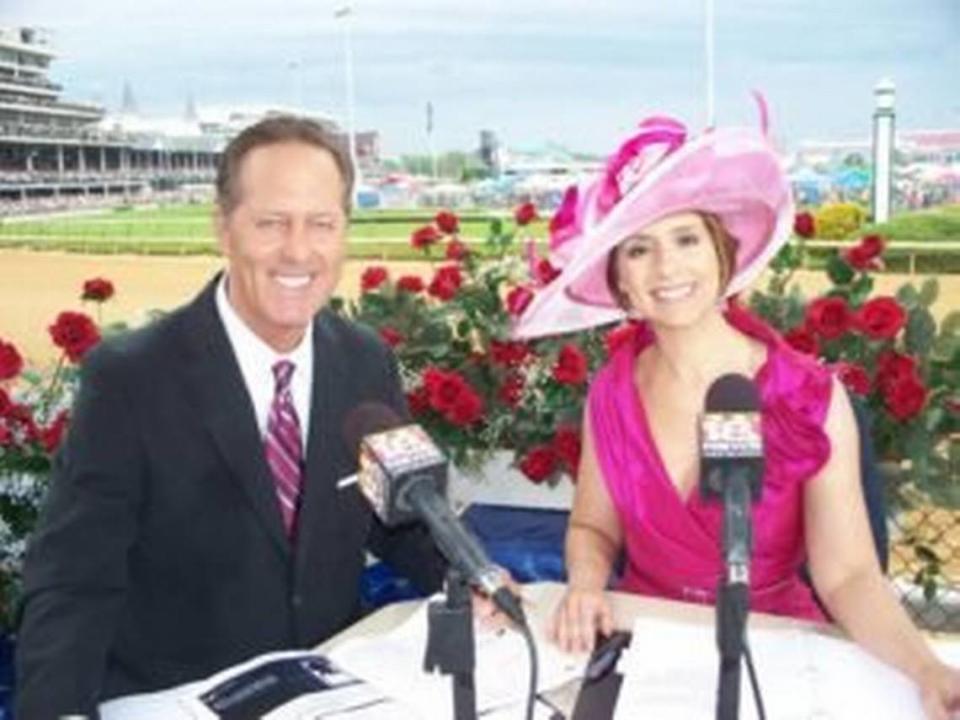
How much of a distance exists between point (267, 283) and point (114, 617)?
45 centimetres

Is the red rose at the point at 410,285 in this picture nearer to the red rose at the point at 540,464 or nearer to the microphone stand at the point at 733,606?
the red rose at the point at 540,464

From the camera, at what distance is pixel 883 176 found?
4750 mm

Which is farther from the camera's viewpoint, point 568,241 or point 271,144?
point 568,241

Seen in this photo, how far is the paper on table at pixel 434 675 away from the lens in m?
1.28

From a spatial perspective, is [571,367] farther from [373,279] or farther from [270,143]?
[270,143]

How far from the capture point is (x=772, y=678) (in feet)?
4.15

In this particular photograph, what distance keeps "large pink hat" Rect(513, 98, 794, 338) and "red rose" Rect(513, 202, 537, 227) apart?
4.22 feet

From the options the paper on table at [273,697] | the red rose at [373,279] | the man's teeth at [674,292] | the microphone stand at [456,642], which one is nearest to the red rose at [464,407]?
the red rose at [373,279]

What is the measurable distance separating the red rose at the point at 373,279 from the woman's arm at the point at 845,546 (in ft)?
4.79

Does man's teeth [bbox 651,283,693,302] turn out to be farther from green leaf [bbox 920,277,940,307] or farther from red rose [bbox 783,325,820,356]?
green leaf [bbox 920,277,940,307]

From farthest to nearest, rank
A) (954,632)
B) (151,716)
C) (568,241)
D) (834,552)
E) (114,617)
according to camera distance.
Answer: (954,632) → (568,241) → (834,552) → (114,617) → (151,716)

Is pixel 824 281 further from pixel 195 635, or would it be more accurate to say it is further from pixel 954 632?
pixel 195 635

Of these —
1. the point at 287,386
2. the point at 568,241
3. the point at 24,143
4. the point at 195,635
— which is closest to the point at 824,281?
the point at 568,241

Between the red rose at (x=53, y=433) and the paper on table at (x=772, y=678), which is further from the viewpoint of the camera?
the red rose at (x=53, y=433)
